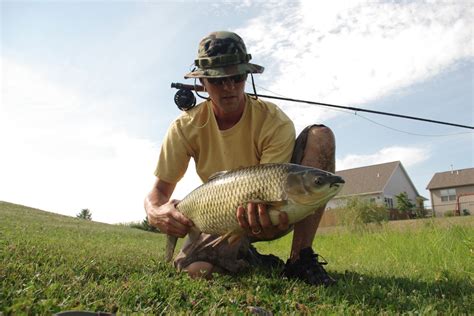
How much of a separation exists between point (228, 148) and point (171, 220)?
2.53ft

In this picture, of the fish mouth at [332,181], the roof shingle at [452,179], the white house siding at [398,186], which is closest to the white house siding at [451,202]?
the roof shingle at [452,179]

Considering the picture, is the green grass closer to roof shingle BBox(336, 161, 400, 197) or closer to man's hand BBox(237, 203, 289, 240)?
man's hand BBox(237, 203, 289, 240)

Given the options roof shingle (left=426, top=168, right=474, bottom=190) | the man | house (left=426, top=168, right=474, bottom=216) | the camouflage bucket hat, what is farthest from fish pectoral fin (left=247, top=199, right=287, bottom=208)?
roof shingle (left=426, top=168, right=474, bottom=190)

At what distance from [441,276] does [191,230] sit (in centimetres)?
192

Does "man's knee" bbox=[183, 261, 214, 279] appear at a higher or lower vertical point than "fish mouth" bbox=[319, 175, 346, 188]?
lower

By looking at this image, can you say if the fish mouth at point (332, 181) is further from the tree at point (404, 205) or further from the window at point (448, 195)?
the window at point (448, 195)

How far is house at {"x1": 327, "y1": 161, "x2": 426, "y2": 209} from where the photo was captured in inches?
1474

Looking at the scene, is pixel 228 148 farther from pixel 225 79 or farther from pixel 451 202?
pixel 451 202

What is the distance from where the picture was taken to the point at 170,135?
12.1 feet

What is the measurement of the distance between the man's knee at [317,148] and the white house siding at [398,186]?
1413 inches

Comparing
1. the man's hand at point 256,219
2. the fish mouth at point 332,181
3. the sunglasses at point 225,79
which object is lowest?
the man's hand at point 256,219

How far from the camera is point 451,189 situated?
4012cm

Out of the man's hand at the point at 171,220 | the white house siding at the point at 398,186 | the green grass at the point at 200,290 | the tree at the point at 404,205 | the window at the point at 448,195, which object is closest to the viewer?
the green grass at the point at 200,290

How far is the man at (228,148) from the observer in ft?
10.7
